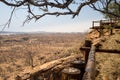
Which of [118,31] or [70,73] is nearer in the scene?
[70,73]

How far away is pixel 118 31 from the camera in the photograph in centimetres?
2422

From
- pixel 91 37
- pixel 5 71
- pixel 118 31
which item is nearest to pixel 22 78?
pixel 91 37

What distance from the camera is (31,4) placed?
24.4ft

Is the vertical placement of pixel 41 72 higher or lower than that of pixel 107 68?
lower

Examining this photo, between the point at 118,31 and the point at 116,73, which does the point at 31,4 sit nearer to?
the point at 116,73

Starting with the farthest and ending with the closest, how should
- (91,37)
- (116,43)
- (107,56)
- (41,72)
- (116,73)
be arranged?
(91,37) < (41,72) < (116,43) < (107,56) < (116,73)

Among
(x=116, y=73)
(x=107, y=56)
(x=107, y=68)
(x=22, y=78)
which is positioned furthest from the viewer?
(x=22, y=78)

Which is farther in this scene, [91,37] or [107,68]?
[91,37]

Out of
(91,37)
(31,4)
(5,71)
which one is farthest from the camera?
(5,71)

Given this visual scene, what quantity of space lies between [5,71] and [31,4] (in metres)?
70.0

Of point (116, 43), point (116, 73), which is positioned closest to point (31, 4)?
point (116, 73)

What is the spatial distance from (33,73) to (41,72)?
1033 millimetres

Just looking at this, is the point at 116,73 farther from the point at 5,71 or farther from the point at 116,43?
the point at 5,71

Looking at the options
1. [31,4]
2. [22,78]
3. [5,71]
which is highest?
[31,4]
